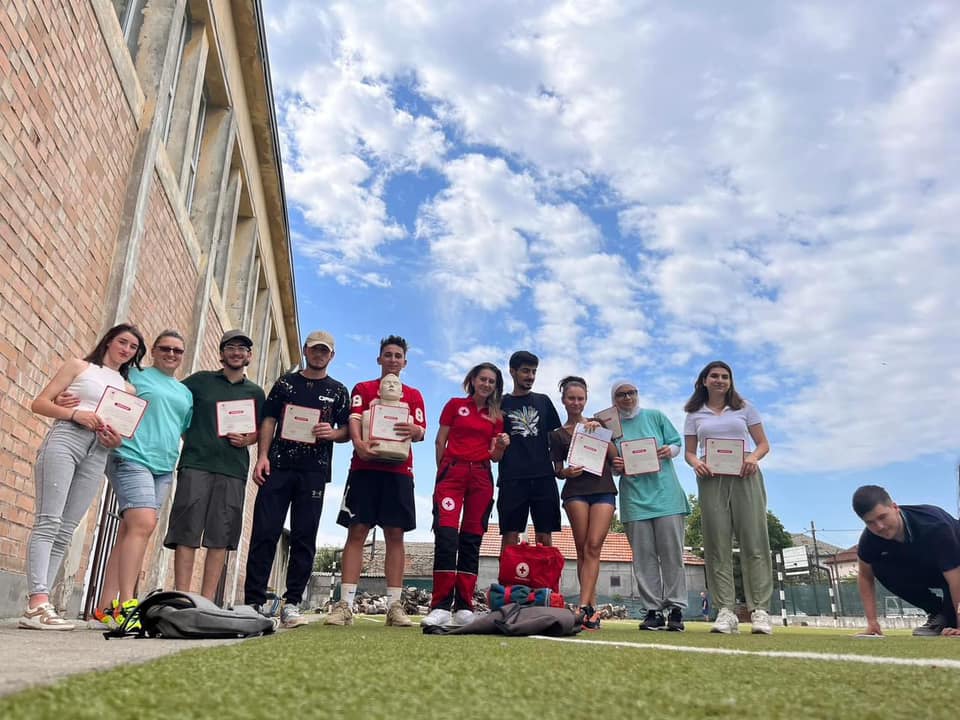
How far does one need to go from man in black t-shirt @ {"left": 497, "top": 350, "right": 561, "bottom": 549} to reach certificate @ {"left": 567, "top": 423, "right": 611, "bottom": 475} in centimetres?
21

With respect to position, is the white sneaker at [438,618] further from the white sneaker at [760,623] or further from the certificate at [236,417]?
the white sneaker at [760,623]

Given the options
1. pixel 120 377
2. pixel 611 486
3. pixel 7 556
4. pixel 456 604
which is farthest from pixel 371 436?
pixel 7 556

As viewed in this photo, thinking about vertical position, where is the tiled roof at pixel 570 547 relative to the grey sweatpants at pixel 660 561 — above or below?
above

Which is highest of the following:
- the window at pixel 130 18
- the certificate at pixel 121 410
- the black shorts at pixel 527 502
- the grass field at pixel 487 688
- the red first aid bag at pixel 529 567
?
the window at pixel 130 18

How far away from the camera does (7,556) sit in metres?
4.55

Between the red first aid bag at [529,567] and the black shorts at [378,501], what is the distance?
0.70 m

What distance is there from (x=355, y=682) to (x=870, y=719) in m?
1.06

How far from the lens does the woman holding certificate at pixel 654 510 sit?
550 cm

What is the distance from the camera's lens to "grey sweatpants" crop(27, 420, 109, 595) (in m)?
3.66

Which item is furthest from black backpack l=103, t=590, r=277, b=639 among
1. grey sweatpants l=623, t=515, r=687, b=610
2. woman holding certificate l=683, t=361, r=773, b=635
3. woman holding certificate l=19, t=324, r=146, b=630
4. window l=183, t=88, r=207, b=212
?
window l=183, t=88, r=207, b=212

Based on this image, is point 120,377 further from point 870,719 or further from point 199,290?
point 199,290

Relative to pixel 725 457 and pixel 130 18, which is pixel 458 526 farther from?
pixel 130 18

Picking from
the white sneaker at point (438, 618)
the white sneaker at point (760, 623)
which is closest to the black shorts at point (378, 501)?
the white sneaker at point (438, 618)

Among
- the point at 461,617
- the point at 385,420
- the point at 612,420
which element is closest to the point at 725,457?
the point at 612,420
